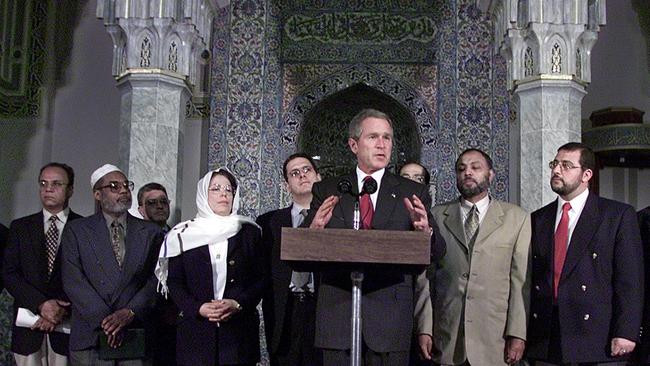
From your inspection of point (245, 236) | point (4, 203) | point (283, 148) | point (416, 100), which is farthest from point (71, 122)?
point (245, 236)

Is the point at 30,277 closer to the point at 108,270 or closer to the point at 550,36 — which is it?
the point at 108,270

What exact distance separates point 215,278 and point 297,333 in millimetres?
451

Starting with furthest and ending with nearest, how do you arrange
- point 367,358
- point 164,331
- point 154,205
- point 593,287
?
1. point 154,205
2. point 164,331
3. point 593,287
4. point 367,358

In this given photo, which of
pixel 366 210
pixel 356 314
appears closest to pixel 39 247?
pixel 366 210

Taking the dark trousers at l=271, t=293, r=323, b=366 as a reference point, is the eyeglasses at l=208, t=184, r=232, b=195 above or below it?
above

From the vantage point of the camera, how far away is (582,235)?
3.51 m

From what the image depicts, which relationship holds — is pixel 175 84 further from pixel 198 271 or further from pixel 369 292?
pixel 369 292

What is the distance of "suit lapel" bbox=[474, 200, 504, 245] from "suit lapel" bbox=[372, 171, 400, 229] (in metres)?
0.71

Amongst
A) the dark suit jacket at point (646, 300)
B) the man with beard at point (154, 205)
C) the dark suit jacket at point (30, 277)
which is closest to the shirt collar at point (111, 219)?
the dark suit jacket at point (30, 277)

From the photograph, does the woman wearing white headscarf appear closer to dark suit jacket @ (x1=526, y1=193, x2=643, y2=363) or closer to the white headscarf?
the white headscarf

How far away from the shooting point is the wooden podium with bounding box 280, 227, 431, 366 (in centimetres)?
256

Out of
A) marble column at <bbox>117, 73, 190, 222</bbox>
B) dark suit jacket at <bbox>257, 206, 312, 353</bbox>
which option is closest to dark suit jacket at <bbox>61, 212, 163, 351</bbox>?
dark suit jacket at <bbox>257, 206, 312, 353</bbox>

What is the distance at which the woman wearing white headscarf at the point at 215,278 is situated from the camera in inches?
145

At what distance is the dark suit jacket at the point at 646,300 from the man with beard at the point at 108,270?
86.4 inches
